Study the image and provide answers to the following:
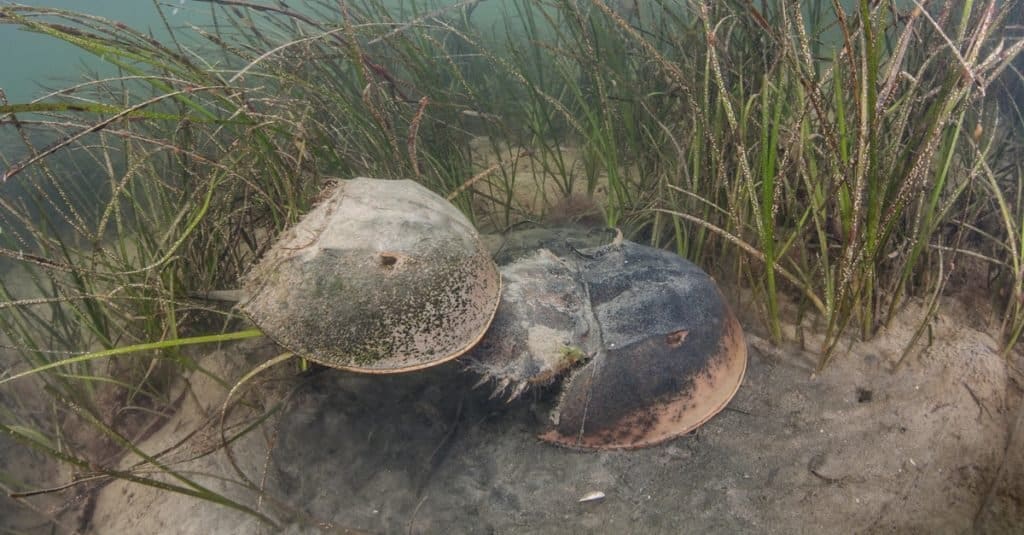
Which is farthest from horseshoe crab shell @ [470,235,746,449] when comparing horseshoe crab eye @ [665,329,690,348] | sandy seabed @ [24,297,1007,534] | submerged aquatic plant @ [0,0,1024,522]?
submerged aquatic plant @ [0,0,1024,522]

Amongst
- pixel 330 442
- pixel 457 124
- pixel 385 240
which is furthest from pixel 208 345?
pixel 457 124

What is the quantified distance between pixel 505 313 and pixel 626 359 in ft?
1.57

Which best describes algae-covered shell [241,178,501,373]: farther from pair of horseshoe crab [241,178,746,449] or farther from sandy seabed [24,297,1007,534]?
sandy seabed [24,297,1007,534]

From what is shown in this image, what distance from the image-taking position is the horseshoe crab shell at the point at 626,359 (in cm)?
171

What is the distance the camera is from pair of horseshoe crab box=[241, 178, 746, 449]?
56.6 inches

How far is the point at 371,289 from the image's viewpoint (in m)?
1.44

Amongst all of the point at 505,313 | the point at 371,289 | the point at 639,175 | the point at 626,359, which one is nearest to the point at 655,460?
the point at 626,359

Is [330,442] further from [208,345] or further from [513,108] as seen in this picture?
[513,108]

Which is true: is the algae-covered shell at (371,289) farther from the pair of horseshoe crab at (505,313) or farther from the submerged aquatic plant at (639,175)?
the submerged aquatic plant at (639,175)

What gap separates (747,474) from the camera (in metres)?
A: 1.68

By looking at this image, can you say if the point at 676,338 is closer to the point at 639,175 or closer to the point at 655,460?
the point at 655,460

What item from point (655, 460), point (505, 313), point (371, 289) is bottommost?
point (655, 460)

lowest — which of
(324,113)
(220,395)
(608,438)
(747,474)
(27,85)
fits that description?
(747,474)

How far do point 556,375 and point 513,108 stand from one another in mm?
3553
